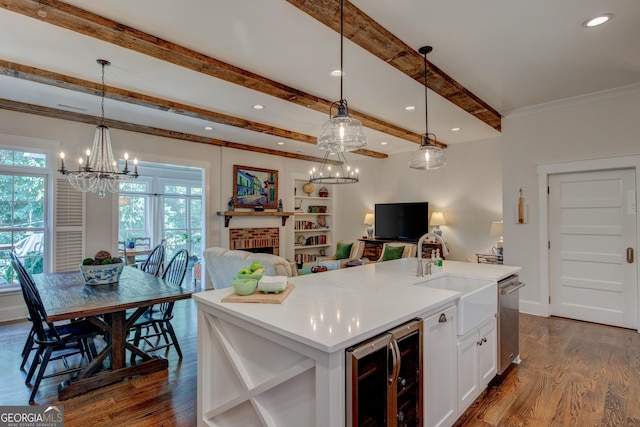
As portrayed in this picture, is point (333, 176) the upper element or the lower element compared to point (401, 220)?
upper

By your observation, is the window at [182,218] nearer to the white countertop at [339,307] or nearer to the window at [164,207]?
the window at [164,207]

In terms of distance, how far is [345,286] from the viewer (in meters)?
2.24

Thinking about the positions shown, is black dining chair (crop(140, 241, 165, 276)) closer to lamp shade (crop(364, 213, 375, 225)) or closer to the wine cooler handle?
the wine cooler handle

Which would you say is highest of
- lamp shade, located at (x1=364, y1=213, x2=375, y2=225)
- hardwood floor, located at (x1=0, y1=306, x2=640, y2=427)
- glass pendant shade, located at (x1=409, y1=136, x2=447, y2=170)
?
glass pendant shade, located at (x1=409, y1=136, x2=447, y2=170)

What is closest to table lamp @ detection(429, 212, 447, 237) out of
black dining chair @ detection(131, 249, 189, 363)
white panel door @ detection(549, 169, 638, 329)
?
white panel door @ detection(549, 169, 638, 329)

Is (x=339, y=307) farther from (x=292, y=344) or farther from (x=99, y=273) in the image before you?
(x=99, y=273)

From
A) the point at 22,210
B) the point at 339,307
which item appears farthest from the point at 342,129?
the point at 22,210

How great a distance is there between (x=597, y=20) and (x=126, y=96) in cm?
435

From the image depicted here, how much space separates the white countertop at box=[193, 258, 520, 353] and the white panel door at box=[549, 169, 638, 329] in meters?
2.36

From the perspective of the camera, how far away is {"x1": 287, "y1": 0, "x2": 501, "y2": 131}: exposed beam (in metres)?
2.13

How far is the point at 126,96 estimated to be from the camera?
11.9 ft

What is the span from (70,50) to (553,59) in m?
4.26

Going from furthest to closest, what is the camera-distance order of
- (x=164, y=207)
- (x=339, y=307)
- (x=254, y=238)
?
(x=164, y=207), (x=254, y=238), (x=339, y=307)

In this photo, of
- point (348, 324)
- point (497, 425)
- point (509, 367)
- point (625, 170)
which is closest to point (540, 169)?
point (625, 170)
